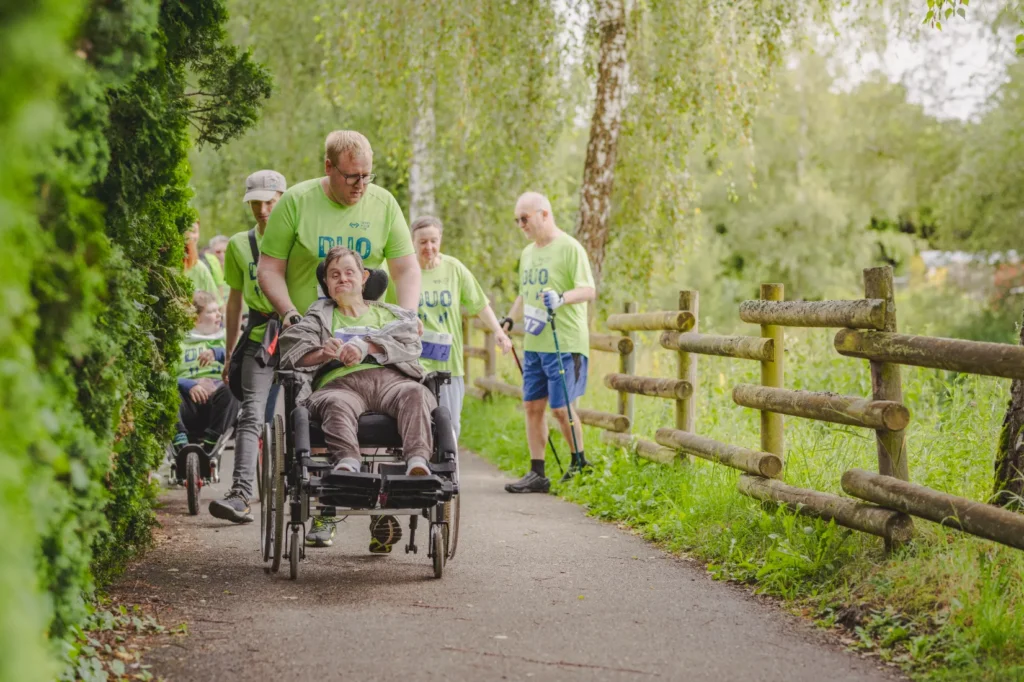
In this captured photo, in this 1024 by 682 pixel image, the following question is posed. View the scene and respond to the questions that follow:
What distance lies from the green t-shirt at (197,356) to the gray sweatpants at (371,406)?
2.87m

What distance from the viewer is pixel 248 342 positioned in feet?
25.0

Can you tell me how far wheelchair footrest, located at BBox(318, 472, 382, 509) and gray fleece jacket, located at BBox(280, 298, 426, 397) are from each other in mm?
647

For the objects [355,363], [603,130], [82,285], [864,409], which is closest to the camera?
[82,285]

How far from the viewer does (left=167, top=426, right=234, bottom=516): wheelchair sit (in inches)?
327

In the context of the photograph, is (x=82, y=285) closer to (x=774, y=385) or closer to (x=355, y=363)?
(x=355, y=363)

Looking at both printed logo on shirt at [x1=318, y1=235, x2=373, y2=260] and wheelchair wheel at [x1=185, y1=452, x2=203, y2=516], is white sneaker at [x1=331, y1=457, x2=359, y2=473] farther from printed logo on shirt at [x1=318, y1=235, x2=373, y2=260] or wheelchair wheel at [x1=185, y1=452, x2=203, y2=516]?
wheelchair wheel at [x1=185, y1=452, x2=203, y2=516]

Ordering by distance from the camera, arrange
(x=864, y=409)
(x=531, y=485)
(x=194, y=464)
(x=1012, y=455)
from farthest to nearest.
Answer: (x=531, y=485), (x=194, y=464), (x=864, y=409), (x=1012, y=455)

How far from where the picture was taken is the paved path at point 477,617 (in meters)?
4.61

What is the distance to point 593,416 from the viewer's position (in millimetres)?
10641

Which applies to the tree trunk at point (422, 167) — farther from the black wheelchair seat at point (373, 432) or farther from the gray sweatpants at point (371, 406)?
the black wheelchair seat at point (373, 432)

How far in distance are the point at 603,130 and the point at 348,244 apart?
7.26m

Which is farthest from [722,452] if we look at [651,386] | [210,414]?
[210,414]

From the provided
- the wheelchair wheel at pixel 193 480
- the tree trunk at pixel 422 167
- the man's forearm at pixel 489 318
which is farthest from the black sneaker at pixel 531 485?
the tree trunk at pixel 422 167

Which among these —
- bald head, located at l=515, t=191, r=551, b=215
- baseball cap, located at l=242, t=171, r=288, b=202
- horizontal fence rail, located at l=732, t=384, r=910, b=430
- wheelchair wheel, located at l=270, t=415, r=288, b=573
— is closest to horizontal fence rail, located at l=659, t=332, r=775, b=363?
horizontal fence rail, located at l=732, t=384, r=910, b=430
